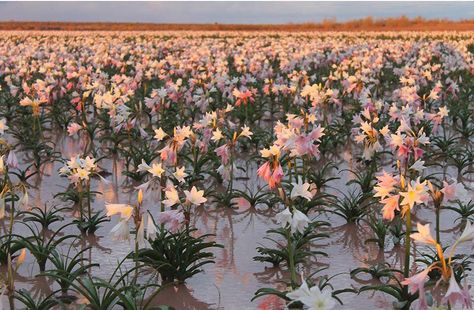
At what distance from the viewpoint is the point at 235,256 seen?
21.1 ft

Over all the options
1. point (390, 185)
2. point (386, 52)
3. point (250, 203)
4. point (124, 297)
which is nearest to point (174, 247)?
point (124, 297)

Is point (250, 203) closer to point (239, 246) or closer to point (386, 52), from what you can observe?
point (239, 246)

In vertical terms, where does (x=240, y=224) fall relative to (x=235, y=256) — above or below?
above

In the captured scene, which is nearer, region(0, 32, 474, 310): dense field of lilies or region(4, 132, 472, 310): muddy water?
region(0, 32, 474, 310): dense field of lilies

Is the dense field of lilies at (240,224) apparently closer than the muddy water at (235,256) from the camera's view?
Yes

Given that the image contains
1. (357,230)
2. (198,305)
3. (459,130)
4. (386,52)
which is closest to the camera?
(198,305)

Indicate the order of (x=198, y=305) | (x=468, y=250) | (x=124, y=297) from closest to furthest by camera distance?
(x=124, y=297)
(x=198, y=305)
(x=468, y=250)

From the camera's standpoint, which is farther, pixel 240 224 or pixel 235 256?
pixel 240 224

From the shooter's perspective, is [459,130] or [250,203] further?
[459,130]

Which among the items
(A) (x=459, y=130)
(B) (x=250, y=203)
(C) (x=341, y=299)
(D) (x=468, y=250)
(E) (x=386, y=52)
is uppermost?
(E) (x=386, y=52)

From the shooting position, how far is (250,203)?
8.21m

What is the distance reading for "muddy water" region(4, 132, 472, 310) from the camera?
17.6 ft

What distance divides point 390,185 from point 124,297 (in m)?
2.00

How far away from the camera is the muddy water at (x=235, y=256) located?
5363mm
